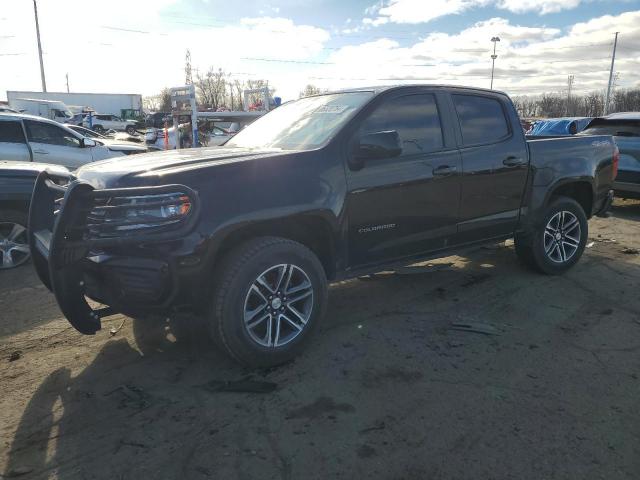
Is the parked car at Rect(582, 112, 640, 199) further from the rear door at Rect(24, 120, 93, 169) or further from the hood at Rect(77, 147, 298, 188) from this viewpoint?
the rear door at Rect(24, 120, 93, 169)

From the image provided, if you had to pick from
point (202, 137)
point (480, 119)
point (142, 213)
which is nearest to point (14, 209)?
point (142, 213)

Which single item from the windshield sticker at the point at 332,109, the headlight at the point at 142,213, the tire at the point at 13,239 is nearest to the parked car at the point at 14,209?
the tire at the point at 13,239

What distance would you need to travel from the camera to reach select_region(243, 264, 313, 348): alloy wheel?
11.1ft

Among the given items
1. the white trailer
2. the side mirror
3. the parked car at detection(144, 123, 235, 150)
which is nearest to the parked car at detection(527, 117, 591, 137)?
the parked car at detection(144, 123, 235, 150)

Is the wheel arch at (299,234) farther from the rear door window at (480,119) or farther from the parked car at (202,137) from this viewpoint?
the parked car at (202,137)

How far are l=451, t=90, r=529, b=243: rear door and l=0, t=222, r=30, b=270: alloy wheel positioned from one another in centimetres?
495

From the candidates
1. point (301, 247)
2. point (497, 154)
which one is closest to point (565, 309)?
point (497, 154)

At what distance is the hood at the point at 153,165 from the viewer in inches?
124

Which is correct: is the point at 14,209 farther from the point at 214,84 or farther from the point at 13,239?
the point at 214,84

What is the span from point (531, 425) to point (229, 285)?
1.96 m

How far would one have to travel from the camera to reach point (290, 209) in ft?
11.2

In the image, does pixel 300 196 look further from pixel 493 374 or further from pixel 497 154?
pixel 497 154

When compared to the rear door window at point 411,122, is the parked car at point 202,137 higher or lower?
lower

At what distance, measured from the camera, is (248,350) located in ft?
10.9
